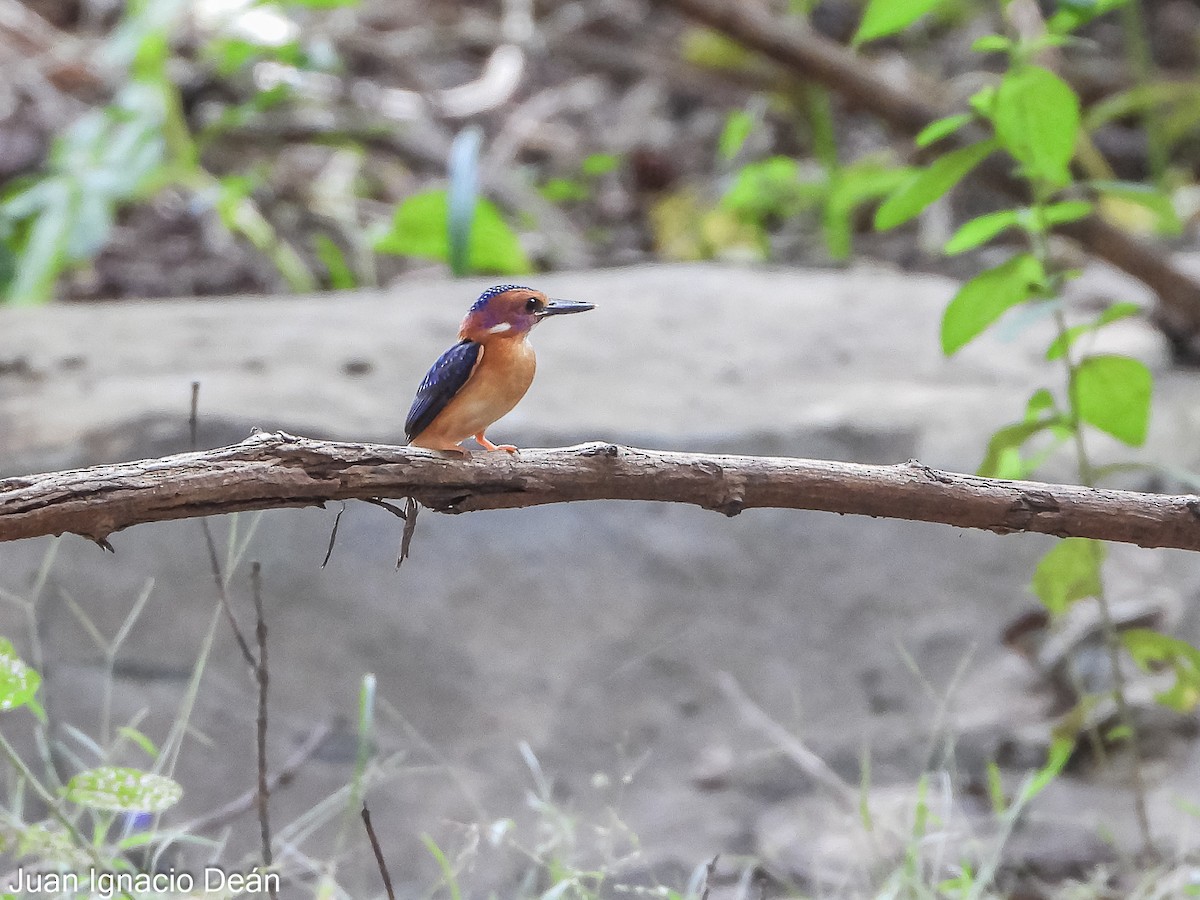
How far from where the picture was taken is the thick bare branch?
1012 millimetres

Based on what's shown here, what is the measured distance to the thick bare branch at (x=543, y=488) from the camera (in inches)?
39.8

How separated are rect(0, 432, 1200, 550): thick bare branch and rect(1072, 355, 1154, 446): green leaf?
1.68 feet

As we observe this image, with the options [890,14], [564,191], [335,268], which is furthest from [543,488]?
[564,191]

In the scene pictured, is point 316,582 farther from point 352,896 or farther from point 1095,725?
point 1095,725

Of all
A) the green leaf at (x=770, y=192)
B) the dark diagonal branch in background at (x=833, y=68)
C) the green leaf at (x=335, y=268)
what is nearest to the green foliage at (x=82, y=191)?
the green leaf at (x=335, y=268)

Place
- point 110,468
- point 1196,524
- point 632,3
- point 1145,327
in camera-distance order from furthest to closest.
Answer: point 632,3 → point 1145,327 → point 1196,524 → point 110,468

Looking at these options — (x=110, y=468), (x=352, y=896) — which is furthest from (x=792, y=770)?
(x=110, y=468)

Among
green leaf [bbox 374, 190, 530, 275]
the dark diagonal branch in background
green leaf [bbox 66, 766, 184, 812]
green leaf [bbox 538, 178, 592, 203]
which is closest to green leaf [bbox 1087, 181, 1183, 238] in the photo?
the dark diagonal branch in background

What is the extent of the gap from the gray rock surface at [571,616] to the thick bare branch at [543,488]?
58cm

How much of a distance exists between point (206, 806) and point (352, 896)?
31 cm

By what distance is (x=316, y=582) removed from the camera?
7.59ft

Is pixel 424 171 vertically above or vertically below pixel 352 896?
above

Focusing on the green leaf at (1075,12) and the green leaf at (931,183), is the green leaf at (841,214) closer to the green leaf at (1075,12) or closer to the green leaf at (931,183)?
the green leaf at (1075,12)

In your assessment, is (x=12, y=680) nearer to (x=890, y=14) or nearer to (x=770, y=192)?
(x=890, y=14)
